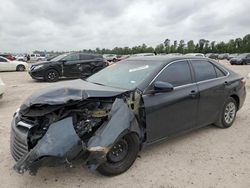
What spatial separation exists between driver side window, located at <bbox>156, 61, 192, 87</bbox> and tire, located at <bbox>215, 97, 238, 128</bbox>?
48.3 inches

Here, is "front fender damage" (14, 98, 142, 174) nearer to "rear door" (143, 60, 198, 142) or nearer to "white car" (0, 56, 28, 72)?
"rear door" (143, 60, 198, 142)

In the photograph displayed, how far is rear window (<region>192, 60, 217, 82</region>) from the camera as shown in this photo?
4898 mm

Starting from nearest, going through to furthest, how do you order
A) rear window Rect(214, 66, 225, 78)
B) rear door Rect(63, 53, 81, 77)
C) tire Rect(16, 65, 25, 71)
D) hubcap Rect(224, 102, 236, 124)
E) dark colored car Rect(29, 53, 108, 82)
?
rear window Rect(214, 66, 225, 78) < hubcap Rect(224, 102, 236, 124) < dark colored car Rect(29, 53, 108, 82) < rear door Rect(63, 53, 81, 77) < tire Rect(16, 65, 25, 71)

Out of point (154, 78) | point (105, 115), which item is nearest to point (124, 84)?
point (154, 78)

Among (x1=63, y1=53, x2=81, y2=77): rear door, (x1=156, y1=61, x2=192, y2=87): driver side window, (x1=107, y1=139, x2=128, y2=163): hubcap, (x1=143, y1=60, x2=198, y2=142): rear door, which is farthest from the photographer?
(x1=63, y1=53, x2=81, y2=77): rear door

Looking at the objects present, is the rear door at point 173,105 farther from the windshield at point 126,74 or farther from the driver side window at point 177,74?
the windshield at point 126,74

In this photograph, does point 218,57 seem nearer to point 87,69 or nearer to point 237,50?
point 237,50

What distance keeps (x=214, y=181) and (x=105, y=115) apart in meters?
1.61

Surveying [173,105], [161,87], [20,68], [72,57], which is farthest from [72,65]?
[161,87]

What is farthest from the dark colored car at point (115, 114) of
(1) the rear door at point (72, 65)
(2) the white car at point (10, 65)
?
(2) the white car at point (10, 65)

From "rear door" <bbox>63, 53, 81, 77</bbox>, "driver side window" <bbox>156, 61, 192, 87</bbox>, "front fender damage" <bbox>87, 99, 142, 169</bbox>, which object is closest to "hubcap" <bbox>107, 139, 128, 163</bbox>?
"front fender damage" <bbox>87, 99, 142, 169</bbox>

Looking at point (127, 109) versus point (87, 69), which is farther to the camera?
point (87, 69)

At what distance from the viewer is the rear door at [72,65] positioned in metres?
14.3

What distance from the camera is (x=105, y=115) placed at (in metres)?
3.45
